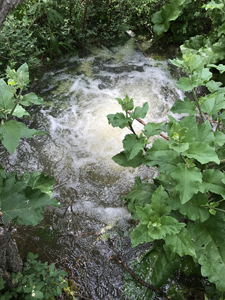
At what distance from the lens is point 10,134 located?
116cm

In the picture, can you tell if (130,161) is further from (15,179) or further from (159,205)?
(15,179)

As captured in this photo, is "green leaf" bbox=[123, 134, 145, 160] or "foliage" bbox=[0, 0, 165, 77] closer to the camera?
"green leaf" bbox=[123, 134, 145, 160]

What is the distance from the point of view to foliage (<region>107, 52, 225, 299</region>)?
4.49ft

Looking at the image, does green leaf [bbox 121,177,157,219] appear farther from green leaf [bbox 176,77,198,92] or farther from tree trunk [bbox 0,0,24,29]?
tree trunk [bbox 0,0,24,29]

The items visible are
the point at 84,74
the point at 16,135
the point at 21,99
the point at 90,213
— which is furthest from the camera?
the point at 84,74

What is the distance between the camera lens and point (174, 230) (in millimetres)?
1425

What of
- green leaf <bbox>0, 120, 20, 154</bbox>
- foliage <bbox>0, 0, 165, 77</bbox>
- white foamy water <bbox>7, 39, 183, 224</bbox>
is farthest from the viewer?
foliage <bbox>0, 0, 165, 77</bbox>

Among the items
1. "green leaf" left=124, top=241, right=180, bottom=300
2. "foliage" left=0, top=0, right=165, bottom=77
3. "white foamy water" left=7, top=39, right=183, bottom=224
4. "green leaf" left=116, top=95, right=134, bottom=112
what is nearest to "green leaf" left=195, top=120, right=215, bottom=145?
"green leaf" left=116, top=95, right=134, bottom=112

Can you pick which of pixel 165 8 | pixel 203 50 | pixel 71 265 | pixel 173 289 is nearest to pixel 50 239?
pixel 71 265

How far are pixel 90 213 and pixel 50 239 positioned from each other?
1.77ft

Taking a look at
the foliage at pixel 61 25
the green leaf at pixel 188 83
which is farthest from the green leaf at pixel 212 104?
the foliage at pixel 61 25

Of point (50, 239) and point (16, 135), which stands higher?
point (16, 135)

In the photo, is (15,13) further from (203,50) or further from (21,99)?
(21,99)

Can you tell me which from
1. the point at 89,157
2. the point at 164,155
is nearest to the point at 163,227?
the point at 164,155
